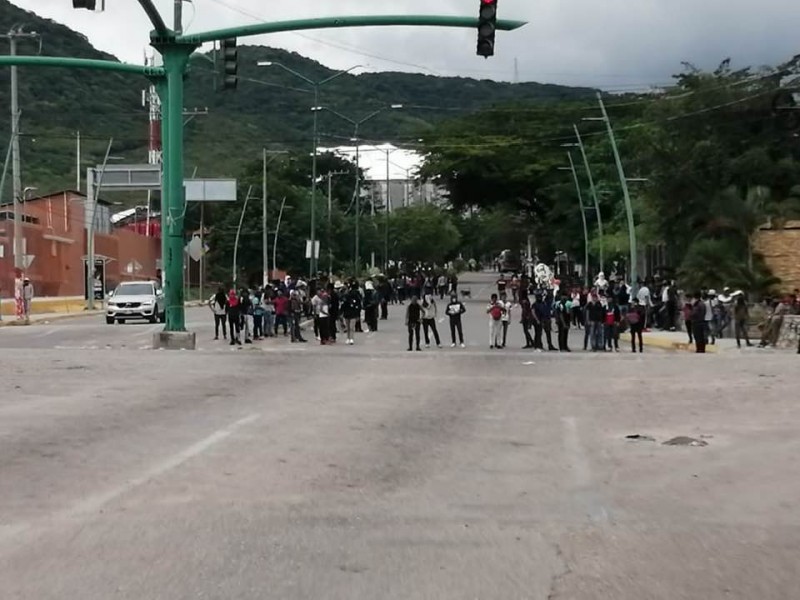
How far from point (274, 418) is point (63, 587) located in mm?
8544

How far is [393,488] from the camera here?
11312 mm

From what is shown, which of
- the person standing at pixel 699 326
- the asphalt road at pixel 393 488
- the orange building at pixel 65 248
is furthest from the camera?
the orange building at pixel 65 248

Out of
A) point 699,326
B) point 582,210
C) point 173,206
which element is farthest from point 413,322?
point 582,210

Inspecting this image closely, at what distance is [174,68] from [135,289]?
75.9 feet

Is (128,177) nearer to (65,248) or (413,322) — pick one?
(65,248)

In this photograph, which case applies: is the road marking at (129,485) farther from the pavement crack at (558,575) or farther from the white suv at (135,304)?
the white suv at (135,304)

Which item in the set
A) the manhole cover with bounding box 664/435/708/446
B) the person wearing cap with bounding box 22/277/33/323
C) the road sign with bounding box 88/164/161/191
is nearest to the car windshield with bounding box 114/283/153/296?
the person wearing cap with bounding box 22/277/33/323

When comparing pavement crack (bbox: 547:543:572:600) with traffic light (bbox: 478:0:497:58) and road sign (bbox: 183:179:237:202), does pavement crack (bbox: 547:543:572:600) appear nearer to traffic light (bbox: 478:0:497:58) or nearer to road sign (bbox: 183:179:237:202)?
traffic light (bbox: 478:0:497:58)

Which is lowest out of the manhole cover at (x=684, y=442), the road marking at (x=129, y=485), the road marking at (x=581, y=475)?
the road marking at (x=581, y=475)

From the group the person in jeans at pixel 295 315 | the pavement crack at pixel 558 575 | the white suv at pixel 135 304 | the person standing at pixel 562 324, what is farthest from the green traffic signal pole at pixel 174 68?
the white suv at pixel 135 304

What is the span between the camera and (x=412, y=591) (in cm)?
761

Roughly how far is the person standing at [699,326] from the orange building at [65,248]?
4353 cm

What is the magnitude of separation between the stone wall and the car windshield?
2358cm

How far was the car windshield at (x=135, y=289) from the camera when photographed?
50188mm
